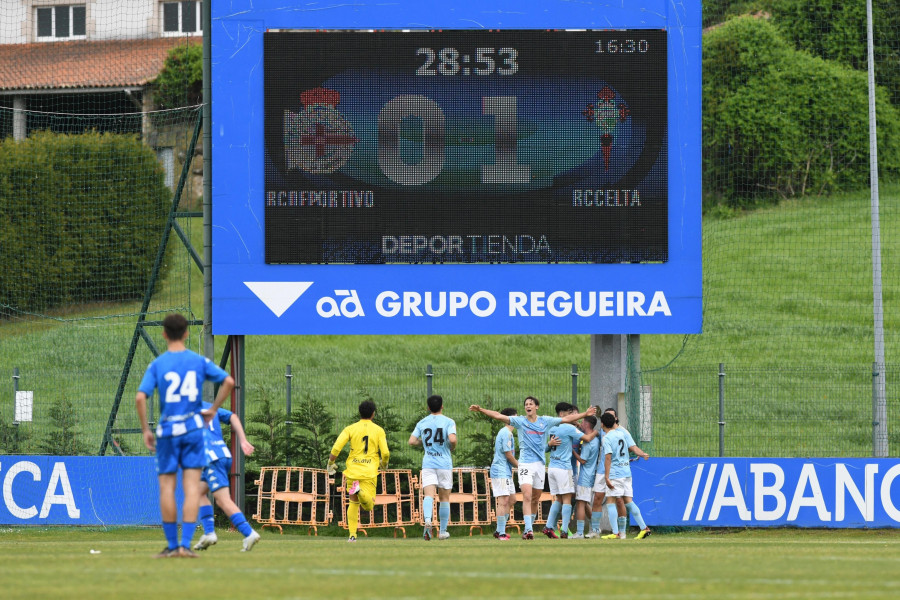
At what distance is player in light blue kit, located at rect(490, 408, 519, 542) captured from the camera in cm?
1384

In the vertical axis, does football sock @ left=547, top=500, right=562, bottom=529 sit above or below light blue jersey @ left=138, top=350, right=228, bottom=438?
below

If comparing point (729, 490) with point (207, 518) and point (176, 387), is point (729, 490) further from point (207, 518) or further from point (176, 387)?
point (176, 387)

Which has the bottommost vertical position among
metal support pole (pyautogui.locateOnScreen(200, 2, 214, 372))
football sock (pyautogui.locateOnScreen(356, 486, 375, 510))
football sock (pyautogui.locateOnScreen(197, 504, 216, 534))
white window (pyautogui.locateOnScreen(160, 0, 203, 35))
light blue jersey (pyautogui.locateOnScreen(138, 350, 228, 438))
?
football sock (pyautogui.locateOnScreen(356, 486, 375, 510))

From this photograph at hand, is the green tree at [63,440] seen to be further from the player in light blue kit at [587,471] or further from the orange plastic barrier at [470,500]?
the player in light blue kit at [587,471]

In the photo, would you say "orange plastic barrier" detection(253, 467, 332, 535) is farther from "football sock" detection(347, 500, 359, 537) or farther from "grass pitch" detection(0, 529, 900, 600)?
"grass pitch" detection(0, 529, 900, 600)

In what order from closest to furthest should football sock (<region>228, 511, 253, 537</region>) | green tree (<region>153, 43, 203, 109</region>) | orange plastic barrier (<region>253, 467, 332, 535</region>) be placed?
football sock (<region>228, 511, 253, 537</region>) < orange plastic barrier (<region>253, 467, 332, 535</region>) < green tree (<region>153, 43, 203, 109</region>)

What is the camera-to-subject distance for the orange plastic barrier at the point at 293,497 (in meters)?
16.0

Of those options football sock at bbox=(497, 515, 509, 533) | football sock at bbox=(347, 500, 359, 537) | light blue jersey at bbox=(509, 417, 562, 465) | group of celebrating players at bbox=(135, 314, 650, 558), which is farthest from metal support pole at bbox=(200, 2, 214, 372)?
football sock at bbox=(497, 515, 509, 533)

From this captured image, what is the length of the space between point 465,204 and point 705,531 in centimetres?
523

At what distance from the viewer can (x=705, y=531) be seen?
51.6 feet

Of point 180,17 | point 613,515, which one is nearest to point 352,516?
point 613,515

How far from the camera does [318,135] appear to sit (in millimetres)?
13969

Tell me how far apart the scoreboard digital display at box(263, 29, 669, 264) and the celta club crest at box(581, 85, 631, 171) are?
1cm

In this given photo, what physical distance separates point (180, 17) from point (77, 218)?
12.6 m
